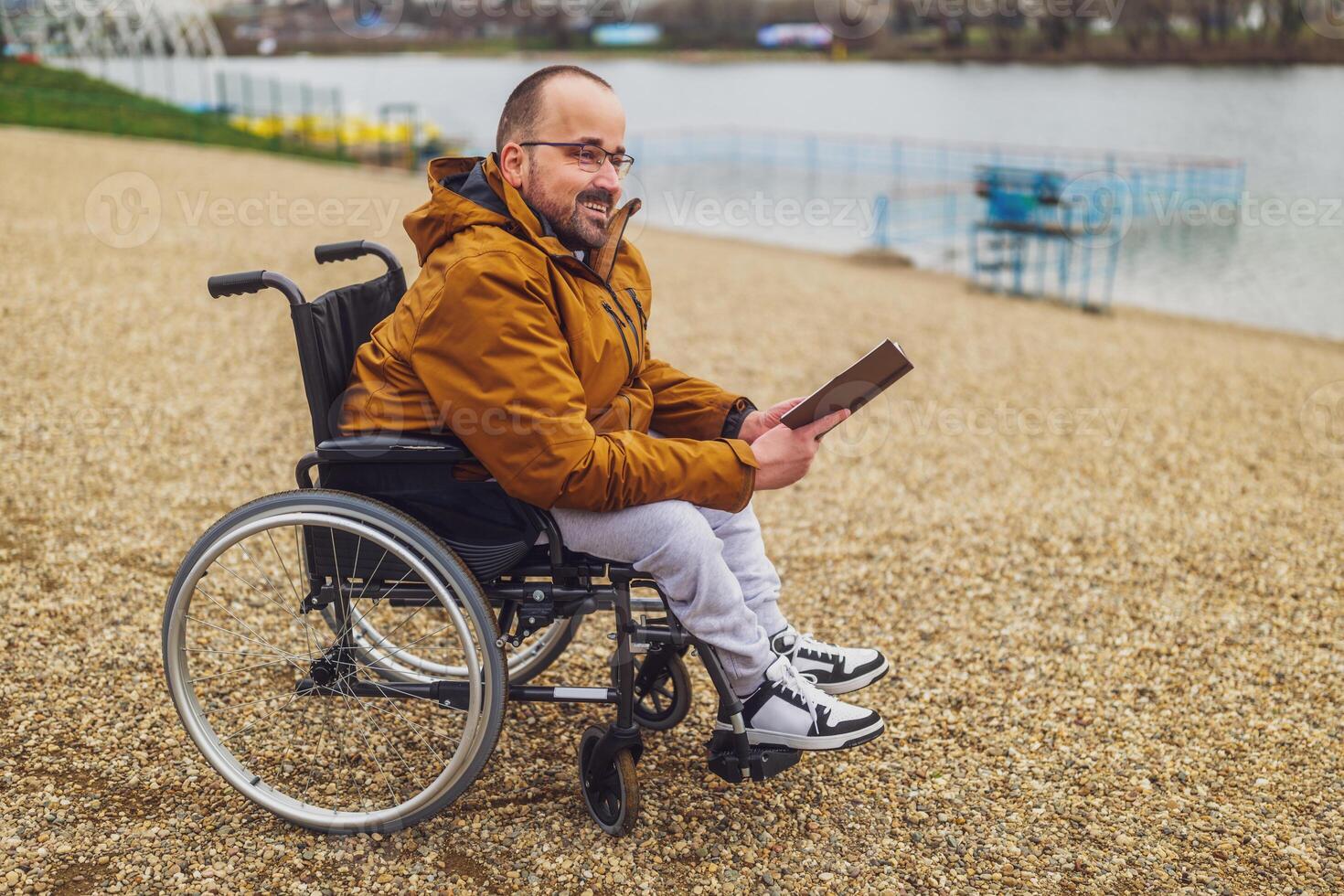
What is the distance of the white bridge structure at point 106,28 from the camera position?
30281 millimetres

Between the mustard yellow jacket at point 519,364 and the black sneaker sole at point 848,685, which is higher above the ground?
the mustard yellow jacket at point 519,364

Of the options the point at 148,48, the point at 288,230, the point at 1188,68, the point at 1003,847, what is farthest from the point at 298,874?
the point at 1188,68

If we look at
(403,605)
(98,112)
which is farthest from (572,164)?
(98,112)

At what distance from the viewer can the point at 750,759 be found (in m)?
2.50

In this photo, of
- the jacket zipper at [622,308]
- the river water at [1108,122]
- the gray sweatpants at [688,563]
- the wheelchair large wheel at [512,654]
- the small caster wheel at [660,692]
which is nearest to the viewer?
the gray sweatpants at [688,563]

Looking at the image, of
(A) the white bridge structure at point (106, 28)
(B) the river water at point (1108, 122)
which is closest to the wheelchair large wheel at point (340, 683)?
(B) the river water at point (1108, 122)

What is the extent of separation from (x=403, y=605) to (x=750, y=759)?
2.66 ft

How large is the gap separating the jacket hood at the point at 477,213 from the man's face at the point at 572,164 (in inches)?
1.3

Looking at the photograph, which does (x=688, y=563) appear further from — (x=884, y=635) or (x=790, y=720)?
(x=884, y=635)

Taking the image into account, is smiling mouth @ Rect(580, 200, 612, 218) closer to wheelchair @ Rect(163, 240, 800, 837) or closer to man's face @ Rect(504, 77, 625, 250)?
man's face @ Rect(504, 77, 625, 250)

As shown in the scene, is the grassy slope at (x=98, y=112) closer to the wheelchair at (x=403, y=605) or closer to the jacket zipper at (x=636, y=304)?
the wheelchair at (x=403, y=605)

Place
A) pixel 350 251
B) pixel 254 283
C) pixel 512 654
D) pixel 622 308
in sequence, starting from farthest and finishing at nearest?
pixel 512 654 → pixel 350 251 → pixel 622 308 → pixel 254 283

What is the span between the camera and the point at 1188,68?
161 feet

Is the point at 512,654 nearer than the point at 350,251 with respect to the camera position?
No
